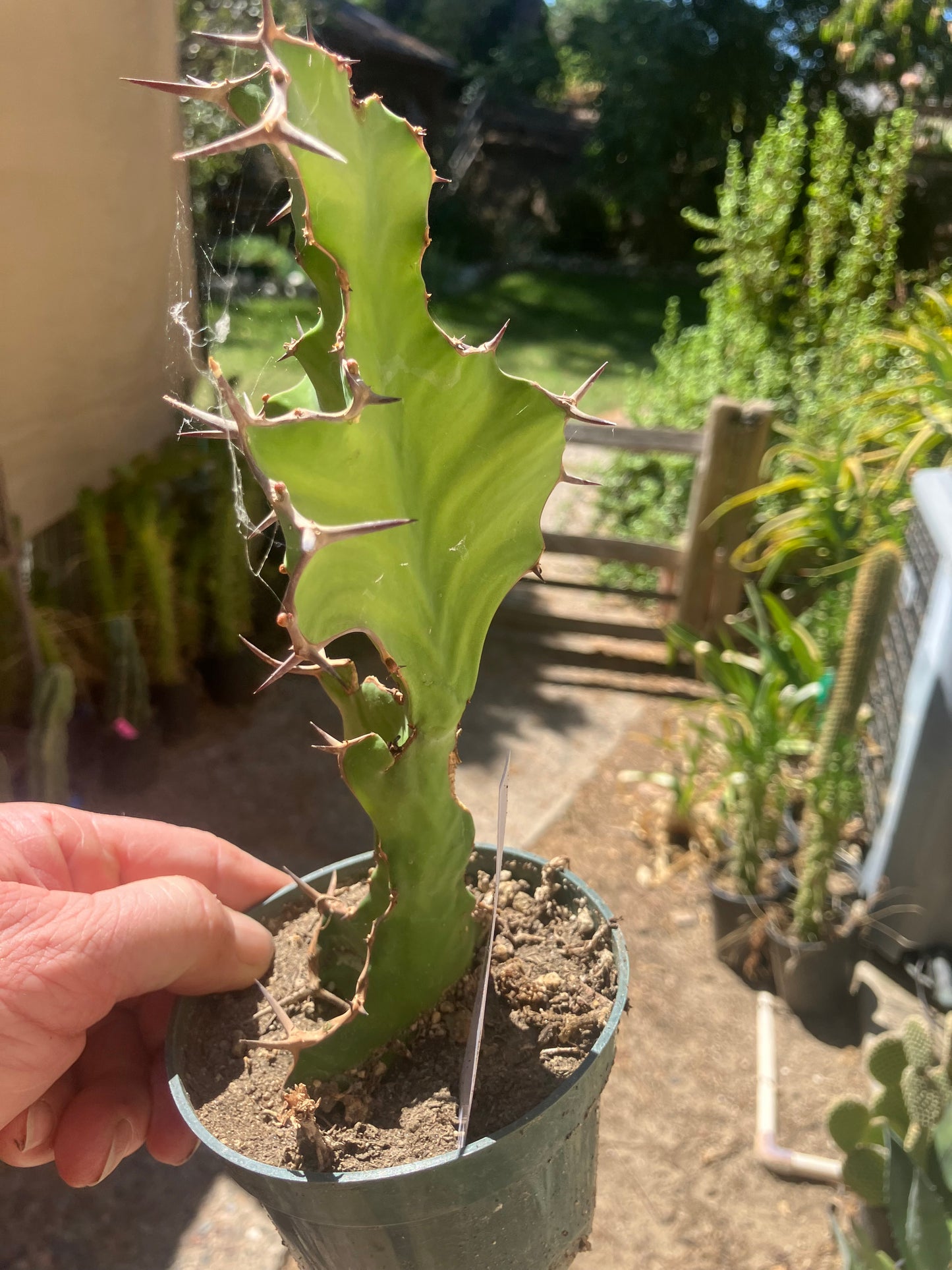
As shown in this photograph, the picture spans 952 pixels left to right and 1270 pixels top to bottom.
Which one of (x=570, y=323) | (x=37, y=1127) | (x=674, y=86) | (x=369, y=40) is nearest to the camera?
(x=37, y=1127)

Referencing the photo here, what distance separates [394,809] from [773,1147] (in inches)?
56.6

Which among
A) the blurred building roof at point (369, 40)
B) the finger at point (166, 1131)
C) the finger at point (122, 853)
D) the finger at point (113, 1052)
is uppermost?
the blurred building roof at point (369, 40)

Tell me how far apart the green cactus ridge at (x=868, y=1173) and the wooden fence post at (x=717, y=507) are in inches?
79.6

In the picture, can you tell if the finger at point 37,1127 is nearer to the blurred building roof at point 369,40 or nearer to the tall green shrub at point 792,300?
the blurred building roof at point 369,40

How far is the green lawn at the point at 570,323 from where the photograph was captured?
4078 mm

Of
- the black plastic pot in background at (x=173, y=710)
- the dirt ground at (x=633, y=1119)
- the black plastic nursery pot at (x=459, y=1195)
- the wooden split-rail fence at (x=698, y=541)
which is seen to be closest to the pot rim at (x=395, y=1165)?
the black plastic nursery pot at (x=459, y=1195)

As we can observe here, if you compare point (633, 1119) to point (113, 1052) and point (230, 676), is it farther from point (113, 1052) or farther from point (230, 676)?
point (230, 676)

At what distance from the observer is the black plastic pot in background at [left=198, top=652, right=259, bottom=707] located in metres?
2.59

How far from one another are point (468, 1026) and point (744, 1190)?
1251 mm

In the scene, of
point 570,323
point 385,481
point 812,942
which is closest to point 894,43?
point 570,323

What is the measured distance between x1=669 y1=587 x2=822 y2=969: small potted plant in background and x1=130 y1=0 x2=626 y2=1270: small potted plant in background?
53.9 inches

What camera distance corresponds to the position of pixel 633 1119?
1.69 meters

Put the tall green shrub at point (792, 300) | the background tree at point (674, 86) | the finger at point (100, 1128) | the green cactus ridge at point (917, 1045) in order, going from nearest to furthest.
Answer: the finger at point (100, 1128) → the green cactus ridge at point (917, 1045) → the tall green shrub at point (792, 300) → the background tree at point (674, 86)

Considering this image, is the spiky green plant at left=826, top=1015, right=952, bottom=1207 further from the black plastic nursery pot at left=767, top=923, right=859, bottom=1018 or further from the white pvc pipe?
the black plastic nursery pot at left=767, top=923, right=859, bottom=1018
